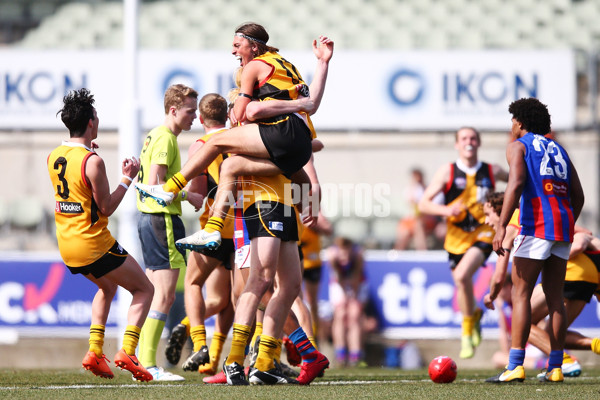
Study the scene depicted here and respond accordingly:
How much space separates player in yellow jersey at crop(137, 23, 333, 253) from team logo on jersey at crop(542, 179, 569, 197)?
5.82 ft

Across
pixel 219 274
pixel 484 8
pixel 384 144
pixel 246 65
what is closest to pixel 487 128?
pixel 384 144

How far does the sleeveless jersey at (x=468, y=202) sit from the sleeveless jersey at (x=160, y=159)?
323cm

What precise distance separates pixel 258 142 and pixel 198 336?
6.98ft

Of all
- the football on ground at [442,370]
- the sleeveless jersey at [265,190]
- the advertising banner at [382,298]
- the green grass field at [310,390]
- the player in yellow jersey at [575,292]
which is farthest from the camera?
the advertising banner at [382,298]

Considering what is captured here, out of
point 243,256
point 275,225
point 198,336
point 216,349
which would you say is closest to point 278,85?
point 275,225

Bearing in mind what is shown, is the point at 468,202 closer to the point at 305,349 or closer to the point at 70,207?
the point at 305,349

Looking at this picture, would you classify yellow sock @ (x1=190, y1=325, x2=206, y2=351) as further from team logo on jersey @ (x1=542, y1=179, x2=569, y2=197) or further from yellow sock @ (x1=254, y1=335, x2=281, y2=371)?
team logo on jersey @ (x1=542, y1=179, x2=569, y2=197)

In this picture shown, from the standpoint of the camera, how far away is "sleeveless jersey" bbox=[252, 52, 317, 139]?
593 centimetres

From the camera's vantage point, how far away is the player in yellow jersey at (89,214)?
19.6ft

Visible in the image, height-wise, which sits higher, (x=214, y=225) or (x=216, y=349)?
(x=214, y=225)

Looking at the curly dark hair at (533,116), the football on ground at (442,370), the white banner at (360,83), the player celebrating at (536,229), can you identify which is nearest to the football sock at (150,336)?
the football on ground at (442,370)

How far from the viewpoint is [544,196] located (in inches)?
254

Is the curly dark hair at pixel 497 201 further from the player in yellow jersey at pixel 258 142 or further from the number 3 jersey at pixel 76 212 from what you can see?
the number 3 jersey at pixel 76 212

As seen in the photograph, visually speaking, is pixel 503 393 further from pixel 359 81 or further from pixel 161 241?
pixel 359 81
